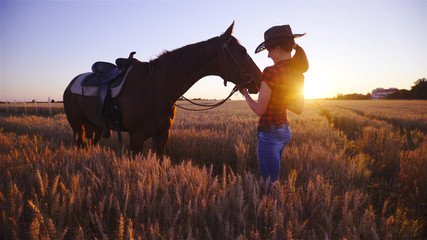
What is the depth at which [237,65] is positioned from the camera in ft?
9.01

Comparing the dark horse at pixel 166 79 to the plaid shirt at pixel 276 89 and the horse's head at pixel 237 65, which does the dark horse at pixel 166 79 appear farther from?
the plaid shirt at pixel 276 89

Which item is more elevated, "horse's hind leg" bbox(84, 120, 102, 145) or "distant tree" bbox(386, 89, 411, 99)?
"distant tree" bbox(386, 89, 411, 99)

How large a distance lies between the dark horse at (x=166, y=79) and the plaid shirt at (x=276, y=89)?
0.67 metres

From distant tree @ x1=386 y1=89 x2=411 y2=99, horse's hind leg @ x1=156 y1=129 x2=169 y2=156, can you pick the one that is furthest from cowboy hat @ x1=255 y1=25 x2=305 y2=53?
distant tree @ x1=386 y1=89 x2=411 y2=99

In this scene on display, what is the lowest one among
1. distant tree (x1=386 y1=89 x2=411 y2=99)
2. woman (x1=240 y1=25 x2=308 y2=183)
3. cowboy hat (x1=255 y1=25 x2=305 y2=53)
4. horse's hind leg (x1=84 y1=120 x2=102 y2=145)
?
horse's hind leg (x1=84 y1=120 x2=102 y2=145)

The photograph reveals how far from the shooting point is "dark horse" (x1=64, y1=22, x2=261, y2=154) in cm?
280

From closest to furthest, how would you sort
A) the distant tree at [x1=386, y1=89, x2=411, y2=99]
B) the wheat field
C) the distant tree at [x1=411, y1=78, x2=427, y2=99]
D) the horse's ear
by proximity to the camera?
1. the wheat field
2. the horse's ear
3. the distant tree at [x1=411, y1=78, x2=427, y2=99]
4. the distant tree at [x1=386, y1=89, x2=411, y2=99]

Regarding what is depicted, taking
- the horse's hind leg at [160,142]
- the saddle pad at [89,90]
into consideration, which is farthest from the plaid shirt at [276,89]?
the saddle pad at [89,90]

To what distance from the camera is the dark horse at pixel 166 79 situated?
2803mm

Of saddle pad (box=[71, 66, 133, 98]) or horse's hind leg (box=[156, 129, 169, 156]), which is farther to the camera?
horse's hind leg (box=[156, 129, 169, 156])

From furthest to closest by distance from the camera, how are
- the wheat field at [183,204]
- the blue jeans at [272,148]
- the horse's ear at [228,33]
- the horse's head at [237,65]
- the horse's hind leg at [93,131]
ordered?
the horse's hind leg at [93,131]
the horse's ear at [228,33]
the horse's head at [237,65]
the blue jeans at [272,148]
the wheat field at [183,204]

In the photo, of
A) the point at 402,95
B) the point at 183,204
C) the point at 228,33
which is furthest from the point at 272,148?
the point at 402,95

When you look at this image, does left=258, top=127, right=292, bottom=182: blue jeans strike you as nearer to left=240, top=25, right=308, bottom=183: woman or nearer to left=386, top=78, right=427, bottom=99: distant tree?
left=240, top=25, right=308, bottom=183: woman

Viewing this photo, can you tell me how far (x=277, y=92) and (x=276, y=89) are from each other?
4 centimetres
